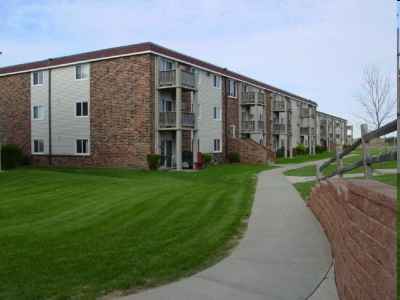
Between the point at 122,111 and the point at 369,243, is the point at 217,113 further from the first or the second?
the point at 369,243

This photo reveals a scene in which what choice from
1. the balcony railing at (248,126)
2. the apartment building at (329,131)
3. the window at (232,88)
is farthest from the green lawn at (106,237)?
the apartment building at (329,131)

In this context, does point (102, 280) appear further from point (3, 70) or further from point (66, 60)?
→ point (3, 70)

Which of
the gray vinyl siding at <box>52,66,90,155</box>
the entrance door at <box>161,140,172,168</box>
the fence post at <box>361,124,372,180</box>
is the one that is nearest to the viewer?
the fence post at <box>361,124,372,180</box>

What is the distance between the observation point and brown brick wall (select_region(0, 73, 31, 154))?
3294cm

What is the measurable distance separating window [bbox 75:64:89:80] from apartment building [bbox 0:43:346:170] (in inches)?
2.6

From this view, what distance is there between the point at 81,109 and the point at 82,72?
8.03 ft

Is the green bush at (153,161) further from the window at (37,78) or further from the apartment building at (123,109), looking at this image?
the window at (37,78)

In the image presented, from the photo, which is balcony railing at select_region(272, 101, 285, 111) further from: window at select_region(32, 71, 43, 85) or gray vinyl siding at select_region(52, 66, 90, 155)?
window at select_region(32, 71, 43, 85)

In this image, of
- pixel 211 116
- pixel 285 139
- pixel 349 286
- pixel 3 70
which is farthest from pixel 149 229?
pixel 285 139

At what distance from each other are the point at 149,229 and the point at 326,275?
3.65m

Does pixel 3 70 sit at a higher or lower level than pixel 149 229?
higher

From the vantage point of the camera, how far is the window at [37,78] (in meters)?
32.0

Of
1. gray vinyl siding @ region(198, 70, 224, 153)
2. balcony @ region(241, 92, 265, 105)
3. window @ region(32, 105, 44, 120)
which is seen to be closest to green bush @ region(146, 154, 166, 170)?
gray vinyl siding @ region(198, 70, 224, 153)

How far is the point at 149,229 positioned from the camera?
8102 millimetres
